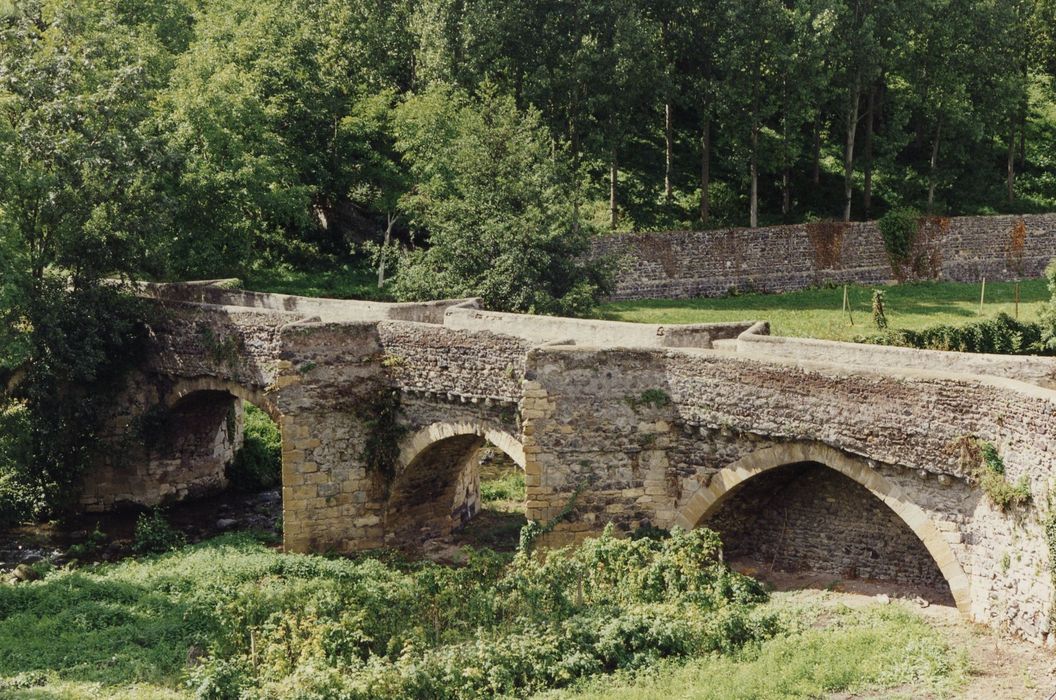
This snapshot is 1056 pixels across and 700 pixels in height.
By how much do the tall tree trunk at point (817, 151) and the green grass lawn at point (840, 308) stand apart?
258 inches

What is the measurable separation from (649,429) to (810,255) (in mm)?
23200

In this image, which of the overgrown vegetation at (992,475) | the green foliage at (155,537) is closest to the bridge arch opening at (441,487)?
the green foliage at (155,537)

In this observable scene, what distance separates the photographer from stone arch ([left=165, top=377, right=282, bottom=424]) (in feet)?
81.0

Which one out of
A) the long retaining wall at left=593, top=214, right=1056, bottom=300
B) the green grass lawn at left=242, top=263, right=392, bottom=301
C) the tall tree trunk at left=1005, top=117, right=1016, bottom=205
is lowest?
the green grass lawn at left=242, top=263, right=392, bottom=301

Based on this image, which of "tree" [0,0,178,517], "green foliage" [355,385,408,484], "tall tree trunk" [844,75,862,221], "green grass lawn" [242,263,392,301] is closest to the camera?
"green foliage" [355,385,408,484]

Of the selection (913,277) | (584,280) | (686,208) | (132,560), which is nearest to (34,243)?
(132,560)

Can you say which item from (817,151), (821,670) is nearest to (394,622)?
(821,670)

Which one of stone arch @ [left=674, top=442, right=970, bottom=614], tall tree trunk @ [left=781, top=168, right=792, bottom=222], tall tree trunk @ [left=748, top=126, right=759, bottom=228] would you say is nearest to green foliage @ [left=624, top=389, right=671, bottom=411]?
stone arch @ [left=674, top=442, right=970, bottom=614]

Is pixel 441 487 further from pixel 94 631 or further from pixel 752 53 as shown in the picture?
pixel 752 53

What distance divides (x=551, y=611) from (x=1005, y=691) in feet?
19.8

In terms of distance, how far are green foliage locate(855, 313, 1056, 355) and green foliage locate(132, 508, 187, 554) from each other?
16413 millimetres

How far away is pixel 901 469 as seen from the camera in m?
16.6

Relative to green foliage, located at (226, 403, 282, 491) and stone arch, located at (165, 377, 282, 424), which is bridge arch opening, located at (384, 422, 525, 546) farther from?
green foliage, located at (226, 403, 282, 491)

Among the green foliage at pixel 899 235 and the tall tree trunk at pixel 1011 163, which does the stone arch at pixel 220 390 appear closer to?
the green foliage at pixel 899 235
